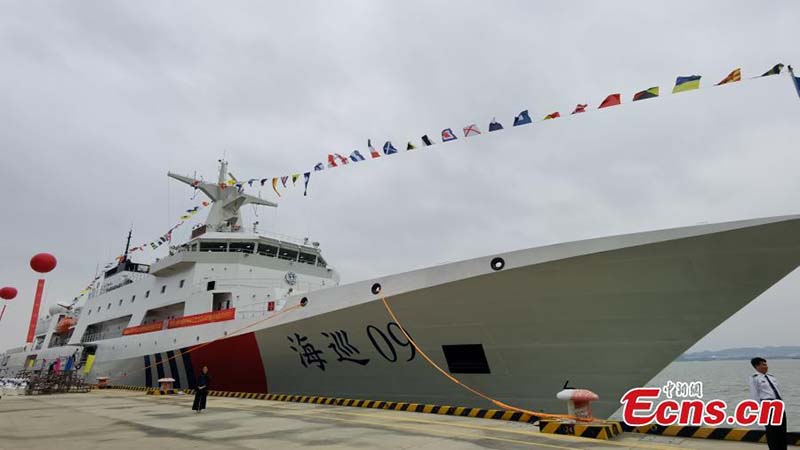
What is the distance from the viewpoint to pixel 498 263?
24.5ft

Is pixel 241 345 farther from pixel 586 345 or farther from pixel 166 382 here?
pixel 586 345

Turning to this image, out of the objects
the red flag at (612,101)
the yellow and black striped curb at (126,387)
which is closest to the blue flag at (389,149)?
the red flag at (612,101)

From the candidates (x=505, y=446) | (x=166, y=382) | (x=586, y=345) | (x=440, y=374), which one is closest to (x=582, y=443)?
(x=505, y=446)

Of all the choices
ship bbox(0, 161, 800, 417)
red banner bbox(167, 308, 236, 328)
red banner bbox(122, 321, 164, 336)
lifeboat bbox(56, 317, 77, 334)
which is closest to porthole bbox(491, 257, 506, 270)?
ship bbox(0, 161, 800, 417)

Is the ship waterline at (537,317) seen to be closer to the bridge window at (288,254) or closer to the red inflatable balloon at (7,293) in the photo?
the bridge window at (288,254)

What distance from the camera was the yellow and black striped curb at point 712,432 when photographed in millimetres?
5340

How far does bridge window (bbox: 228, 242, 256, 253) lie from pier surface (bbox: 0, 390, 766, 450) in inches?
257

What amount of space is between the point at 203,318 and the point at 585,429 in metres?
10.0

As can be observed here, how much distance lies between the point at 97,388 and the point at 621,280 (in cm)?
1878

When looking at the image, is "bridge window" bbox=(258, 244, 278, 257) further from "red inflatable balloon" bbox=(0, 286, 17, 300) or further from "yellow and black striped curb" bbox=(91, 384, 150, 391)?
"red inflatable balloon" bbox=(0, 286, 17, 300)

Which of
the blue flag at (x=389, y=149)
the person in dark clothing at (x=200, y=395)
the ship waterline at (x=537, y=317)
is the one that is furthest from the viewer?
the blue flag at (x=389, y=149)

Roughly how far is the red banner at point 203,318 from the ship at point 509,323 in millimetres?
50

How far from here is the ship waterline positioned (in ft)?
21.0

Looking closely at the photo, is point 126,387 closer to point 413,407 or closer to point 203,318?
point 203,318
